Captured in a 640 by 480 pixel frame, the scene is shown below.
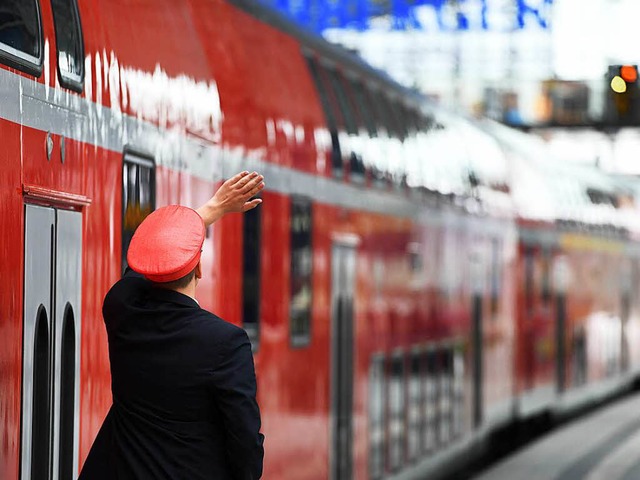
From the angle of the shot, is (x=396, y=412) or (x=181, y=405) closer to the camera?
(x=181, y=405)

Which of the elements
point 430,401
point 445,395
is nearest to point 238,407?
point 430,401

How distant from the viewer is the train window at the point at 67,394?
4340 mm

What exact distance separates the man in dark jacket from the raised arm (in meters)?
0.28

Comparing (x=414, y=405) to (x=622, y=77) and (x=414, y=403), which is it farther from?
(x=622, y=77)

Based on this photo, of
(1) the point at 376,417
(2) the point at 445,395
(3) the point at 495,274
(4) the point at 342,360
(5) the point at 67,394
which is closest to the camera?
(5) the point at 67,394

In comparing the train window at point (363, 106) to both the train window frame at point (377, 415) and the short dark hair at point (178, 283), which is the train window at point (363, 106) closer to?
the train window frame at point (377, 415)

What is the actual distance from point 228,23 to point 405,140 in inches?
Result: 156

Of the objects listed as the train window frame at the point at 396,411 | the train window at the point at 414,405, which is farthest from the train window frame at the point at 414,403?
the train window frame at the point at 396,411

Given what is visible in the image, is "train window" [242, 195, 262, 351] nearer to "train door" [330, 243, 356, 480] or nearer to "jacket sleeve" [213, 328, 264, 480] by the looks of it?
"train door" [330, 243, 356, 480]

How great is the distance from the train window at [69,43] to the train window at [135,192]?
1.74 ft

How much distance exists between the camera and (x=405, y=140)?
10602 mm

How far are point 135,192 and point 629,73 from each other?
9.94 metres

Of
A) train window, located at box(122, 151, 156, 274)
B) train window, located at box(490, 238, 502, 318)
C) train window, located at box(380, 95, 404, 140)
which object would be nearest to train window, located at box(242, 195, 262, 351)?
train window, located at box(122, 151, 156, 274)

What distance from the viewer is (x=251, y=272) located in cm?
688
